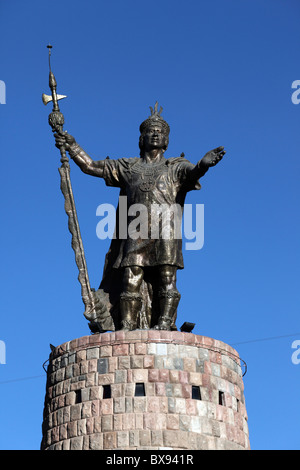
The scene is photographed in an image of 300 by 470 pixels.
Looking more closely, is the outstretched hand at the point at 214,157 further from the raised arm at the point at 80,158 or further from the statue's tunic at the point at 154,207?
the raised arm at the point at 80,158

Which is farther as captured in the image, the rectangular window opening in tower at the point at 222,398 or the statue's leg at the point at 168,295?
the statue's leg at the point at 168,295

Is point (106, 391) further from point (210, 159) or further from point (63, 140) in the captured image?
point (63, 140)

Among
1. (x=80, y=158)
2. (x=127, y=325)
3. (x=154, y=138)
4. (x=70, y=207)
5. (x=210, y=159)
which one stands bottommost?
(x=127, y=325)

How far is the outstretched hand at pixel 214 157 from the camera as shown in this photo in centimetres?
2102

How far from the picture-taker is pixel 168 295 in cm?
2106

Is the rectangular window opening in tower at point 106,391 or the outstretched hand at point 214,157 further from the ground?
the outstretched hand at point 214,157

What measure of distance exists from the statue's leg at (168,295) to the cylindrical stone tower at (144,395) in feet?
2.85

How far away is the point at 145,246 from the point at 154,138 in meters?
2.69

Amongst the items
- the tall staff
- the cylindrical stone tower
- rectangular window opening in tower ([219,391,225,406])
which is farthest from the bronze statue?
rectangular window opening in tower ([219,391,225,406])

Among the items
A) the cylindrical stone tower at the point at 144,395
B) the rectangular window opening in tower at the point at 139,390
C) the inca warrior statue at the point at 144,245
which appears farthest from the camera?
the inca warrior statue at the point at 144,245

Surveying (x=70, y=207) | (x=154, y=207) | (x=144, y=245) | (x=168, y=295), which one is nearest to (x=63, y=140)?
(x=70, y=207)

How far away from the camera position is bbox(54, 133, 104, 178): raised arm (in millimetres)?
22608

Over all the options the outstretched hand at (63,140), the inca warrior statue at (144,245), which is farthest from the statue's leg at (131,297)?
the outstretched hand at (63,140)
